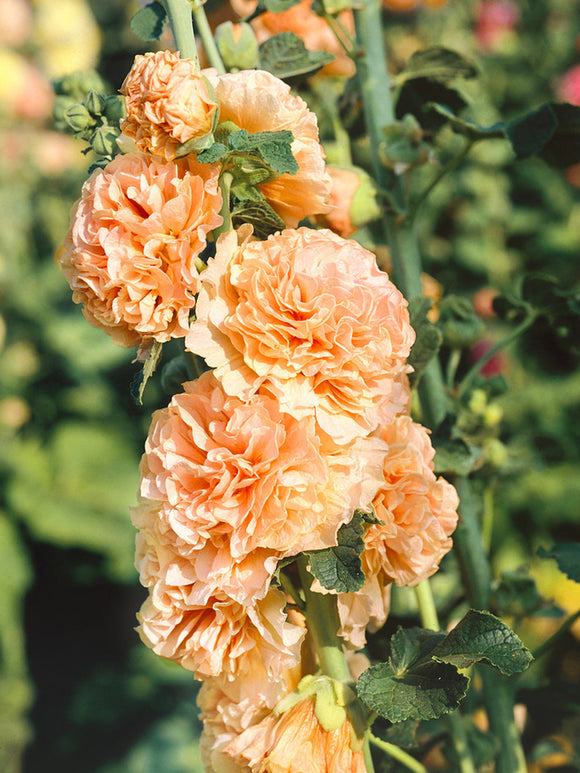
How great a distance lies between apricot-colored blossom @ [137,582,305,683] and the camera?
60cm

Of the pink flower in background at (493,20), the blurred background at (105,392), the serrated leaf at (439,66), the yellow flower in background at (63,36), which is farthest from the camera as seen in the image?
the yellow flower in background at (63,36)

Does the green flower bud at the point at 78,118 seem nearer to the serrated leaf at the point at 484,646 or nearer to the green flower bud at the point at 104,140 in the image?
the green flower bud at the point at 104,140

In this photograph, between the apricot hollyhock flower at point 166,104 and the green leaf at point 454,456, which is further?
the green leaf at point 454,456

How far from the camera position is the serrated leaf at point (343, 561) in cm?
57

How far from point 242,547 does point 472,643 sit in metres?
0.21

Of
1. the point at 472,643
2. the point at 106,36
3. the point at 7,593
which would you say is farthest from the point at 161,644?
the point at 106,36

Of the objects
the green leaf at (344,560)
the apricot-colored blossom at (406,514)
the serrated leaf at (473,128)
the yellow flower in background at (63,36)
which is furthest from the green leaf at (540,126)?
the yellow flower in background at (63,36)

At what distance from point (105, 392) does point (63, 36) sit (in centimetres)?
164

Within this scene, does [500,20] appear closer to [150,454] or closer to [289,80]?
[289,80]

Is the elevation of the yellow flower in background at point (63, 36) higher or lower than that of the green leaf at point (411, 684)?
lower

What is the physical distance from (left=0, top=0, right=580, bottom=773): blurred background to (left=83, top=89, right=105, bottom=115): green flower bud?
182 cm

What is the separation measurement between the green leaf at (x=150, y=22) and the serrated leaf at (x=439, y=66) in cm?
32

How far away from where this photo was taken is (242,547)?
1.82 feet

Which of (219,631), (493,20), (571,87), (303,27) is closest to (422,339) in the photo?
(219,631)
